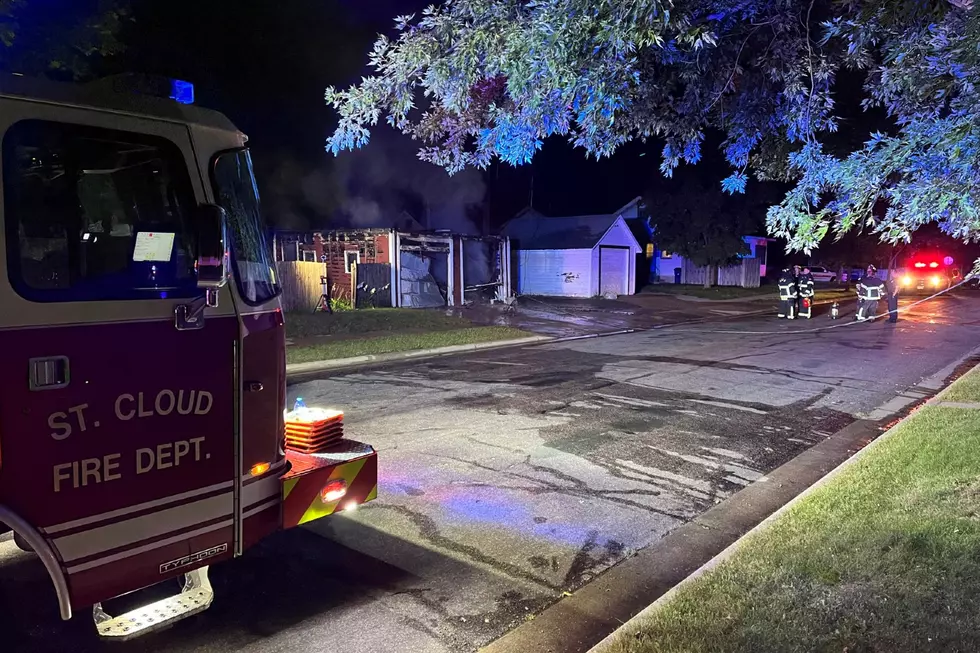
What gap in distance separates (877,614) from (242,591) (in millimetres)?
3330

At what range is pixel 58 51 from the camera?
892 centimetres

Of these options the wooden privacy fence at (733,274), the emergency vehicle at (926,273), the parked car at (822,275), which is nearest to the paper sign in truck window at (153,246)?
the wooden privacy fence at (733,274)

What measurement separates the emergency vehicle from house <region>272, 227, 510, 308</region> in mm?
23826

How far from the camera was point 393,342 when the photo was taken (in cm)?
1457

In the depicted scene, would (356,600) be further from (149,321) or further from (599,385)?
(599,385)

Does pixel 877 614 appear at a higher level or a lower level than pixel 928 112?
lower

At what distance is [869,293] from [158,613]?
67.0ft

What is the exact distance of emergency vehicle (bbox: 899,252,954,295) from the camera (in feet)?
120

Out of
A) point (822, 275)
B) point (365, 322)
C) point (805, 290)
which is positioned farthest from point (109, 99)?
point (822, 275)

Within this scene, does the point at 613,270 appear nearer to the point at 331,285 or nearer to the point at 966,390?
the point at 331,285

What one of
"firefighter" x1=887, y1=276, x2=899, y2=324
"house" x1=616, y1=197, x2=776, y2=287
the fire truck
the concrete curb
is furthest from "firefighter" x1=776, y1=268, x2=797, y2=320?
the fire truck

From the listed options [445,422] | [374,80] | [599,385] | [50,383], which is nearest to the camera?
[50,383]

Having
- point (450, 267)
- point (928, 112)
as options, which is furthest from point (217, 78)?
point (928, 112)

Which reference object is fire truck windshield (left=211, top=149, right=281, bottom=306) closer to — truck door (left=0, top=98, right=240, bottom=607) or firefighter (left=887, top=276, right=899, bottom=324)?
truck door (left=0, top=98, right=240, bottom=607)
